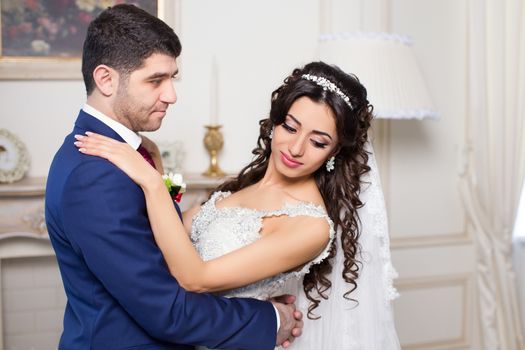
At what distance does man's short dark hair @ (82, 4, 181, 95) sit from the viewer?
1.72 metres

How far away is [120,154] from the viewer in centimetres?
173

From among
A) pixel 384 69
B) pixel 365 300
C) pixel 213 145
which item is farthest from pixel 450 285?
pixel 365 300

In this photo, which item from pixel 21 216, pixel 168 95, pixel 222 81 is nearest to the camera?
pixel 168 95

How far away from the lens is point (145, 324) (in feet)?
5.83

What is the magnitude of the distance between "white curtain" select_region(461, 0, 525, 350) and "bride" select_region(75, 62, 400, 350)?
6.42 feet

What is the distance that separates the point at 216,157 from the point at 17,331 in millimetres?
1494

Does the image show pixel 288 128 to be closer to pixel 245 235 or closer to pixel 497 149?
pixel 245 235

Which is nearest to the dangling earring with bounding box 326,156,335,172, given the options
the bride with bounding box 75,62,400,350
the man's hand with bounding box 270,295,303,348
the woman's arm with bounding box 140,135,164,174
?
the bride with bounding box 75,62,400,350

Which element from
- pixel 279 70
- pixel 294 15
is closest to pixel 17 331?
pixel 279 70

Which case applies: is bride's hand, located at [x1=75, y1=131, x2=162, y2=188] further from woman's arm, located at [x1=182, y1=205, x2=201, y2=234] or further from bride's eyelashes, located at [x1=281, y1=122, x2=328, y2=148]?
woman's arm, located at [x1=182, y1=205, x2=201, y2=234]

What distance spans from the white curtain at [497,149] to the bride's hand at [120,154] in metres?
2.86

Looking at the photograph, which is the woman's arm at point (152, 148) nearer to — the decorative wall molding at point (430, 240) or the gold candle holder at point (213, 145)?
the gold candle holder at point (213, 145)

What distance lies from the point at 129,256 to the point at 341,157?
38.0 inches

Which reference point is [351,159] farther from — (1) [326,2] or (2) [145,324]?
(1) [326,2]
